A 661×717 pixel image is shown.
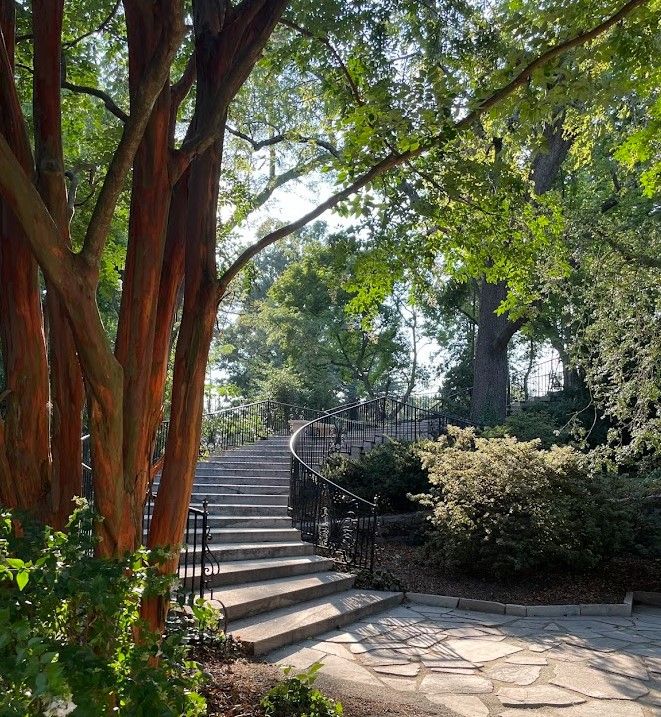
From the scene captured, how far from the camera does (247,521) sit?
9.88 metres

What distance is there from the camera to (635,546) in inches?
383

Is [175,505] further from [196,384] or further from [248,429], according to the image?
[248,429]

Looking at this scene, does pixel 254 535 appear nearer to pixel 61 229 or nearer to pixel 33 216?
pixel 61 229

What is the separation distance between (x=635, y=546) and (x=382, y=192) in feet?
22.6

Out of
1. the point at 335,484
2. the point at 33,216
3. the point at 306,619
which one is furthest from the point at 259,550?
the point at 33,216

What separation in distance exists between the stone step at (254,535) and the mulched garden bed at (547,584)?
1.46 metres

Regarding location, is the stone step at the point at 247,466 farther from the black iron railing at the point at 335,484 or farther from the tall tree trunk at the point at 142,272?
the tall tree trunk at the point at 142,272

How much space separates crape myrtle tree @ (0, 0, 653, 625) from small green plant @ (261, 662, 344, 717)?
3.42 ft

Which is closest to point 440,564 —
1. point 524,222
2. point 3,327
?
point 524,222

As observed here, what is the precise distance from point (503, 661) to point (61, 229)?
16.9 ft

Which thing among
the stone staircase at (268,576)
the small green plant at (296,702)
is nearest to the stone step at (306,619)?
the stone staircase at (268,576)

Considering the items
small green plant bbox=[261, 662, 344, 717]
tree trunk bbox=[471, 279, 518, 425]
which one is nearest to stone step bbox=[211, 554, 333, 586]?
small green plant bbox=[261, 662, 344, 717]

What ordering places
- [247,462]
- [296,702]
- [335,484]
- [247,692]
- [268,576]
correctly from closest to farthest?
[296,702] < [247,692] < [268,576] < [335,484] < [247,462]

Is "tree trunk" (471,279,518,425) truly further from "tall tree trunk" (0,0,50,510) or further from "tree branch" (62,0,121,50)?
"tall tree trunk" (0,0,50,510)
